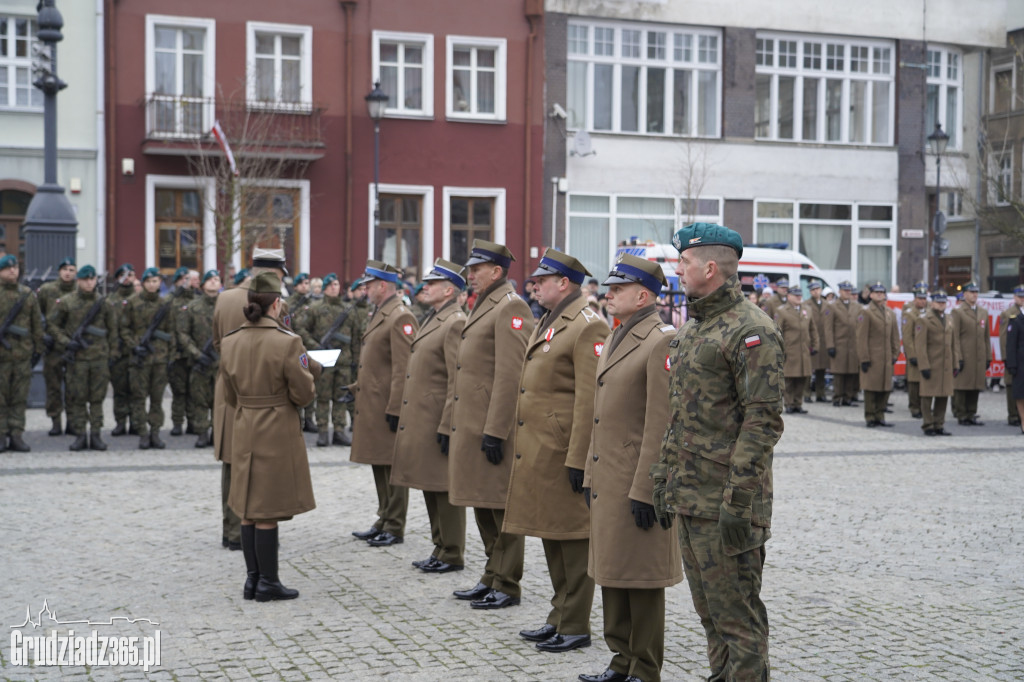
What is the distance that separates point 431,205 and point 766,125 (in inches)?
409

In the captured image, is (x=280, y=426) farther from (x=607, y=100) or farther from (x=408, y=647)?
(x=607, y=100)

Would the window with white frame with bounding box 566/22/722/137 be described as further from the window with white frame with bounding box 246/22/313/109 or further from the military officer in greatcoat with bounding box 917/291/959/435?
the military officer in greatcoat with bounding box 917/291/959/435

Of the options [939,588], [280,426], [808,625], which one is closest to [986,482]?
[939,588]

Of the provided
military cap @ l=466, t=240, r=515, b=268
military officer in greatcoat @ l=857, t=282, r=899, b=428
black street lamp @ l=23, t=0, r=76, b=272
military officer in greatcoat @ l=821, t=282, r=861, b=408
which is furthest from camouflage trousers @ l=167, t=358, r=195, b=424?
military officer in greatcoat @ l=821, t=282, r=861, b=408

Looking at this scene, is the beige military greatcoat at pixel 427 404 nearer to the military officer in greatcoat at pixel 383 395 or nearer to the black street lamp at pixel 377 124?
the military officer in greatcoat at pixel 383 395

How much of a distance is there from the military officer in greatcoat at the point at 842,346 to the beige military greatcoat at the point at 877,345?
1630 mm

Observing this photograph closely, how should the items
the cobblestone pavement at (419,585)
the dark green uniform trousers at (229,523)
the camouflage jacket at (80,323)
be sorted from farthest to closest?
the camouflage jacket at (80,323)
the dark green uniform trousers at (229,523)
the cobblestone pavement at (419,585)

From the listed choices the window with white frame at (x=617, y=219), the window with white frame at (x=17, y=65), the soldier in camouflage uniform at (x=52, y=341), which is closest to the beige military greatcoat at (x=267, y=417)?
the soldier in camouflage uniform at (x=52, y=341)

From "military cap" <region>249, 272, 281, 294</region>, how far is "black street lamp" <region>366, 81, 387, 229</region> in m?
18.3

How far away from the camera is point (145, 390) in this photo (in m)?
15.1

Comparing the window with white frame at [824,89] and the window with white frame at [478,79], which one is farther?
the window with white frame at [824,89]

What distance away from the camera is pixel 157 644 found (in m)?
6.46

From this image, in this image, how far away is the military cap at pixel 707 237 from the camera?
4957mm

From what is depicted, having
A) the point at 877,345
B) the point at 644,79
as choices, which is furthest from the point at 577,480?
the point at 644,79
